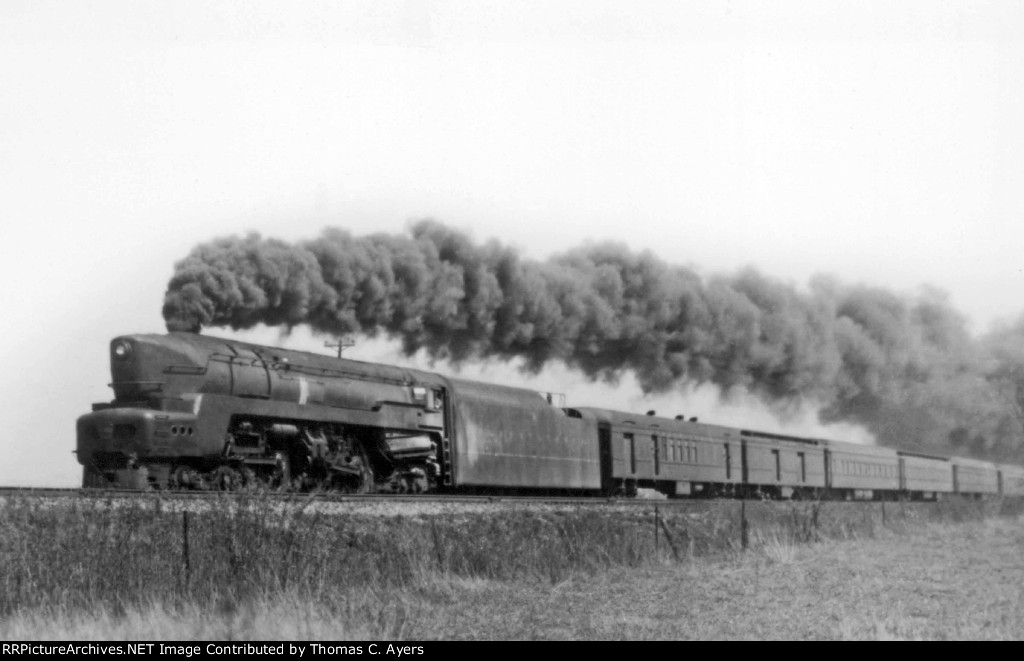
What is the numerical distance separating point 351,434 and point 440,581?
750 centimetres

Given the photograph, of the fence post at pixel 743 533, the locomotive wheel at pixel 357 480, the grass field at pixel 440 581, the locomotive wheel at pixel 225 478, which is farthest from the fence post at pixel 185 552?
the fence post at pixel 743 533

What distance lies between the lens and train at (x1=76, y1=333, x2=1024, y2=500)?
1722 cm

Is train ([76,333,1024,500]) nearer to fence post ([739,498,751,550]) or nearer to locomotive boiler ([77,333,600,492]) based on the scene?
locomotive boiler ([77,333,600,492])

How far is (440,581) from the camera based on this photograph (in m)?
13.5

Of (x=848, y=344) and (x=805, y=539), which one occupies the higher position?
(x=848, y=344)

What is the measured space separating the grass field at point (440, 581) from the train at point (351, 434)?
3246mm

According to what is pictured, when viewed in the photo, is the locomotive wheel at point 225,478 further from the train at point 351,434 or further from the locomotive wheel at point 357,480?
the locomotive wheel at point 357,480

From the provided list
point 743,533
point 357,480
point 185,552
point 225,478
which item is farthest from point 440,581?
point 357,480

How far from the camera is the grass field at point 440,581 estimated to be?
1020 cm

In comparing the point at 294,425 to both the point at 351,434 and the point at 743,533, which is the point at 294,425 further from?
the point at 743,533
